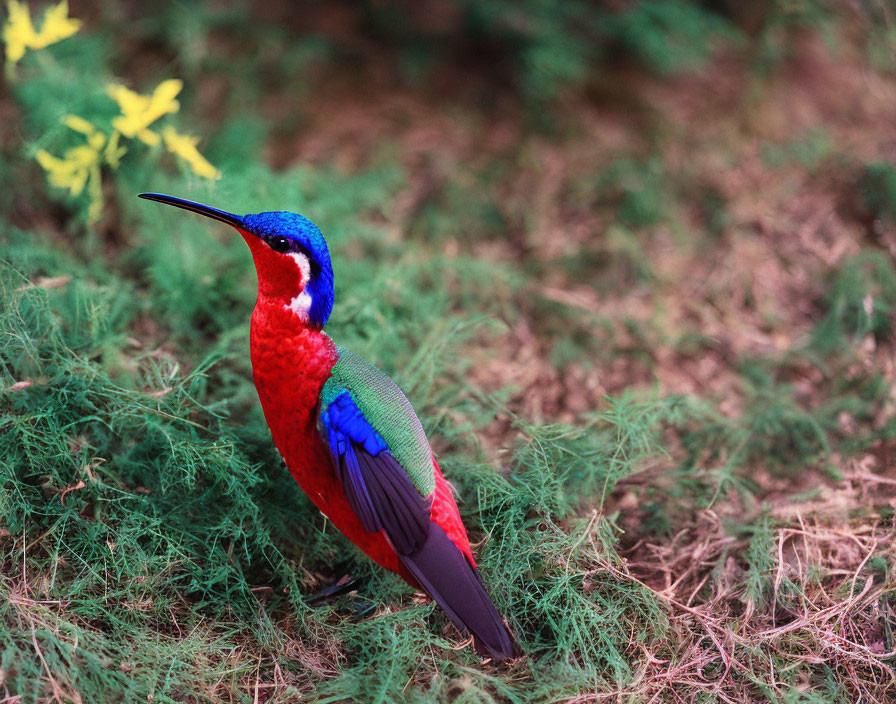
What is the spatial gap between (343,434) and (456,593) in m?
0.56

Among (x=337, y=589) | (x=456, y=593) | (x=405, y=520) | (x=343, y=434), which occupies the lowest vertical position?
(x=337, y=589)

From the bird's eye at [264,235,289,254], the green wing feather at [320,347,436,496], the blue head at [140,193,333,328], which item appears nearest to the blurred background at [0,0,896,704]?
the green wing feather at [320,347,436,496]

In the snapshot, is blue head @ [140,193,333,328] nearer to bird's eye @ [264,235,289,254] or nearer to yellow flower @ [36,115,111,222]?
bird's eye @ [264,235,289,254]

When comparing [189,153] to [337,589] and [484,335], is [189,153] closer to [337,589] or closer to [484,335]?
[484,335]

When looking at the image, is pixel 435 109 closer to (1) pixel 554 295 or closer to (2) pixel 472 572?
(1) pixel 554 295

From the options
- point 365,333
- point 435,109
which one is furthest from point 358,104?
point 365,333

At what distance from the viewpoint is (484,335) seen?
3564 mm

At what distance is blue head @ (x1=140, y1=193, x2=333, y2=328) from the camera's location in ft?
6.97

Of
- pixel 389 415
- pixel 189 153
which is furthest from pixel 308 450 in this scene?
pixel 189 153

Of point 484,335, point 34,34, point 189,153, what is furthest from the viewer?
point 484,335

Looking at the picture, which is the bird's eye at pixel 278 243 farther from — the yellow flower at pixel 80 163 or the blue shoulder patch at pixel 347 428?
the yellow flower at pixel 80 163

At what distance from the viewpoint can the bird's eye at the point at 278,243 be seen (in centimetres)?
212

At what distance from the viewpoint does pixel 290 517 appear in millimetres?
2543

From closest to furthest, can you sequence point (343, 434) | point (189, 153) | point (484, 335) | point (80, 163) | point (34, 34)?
1. point (343, 434)
2. point (189, 153)
3. point (80, 163)
4. point (34, 34)
5. point (484, 335)
